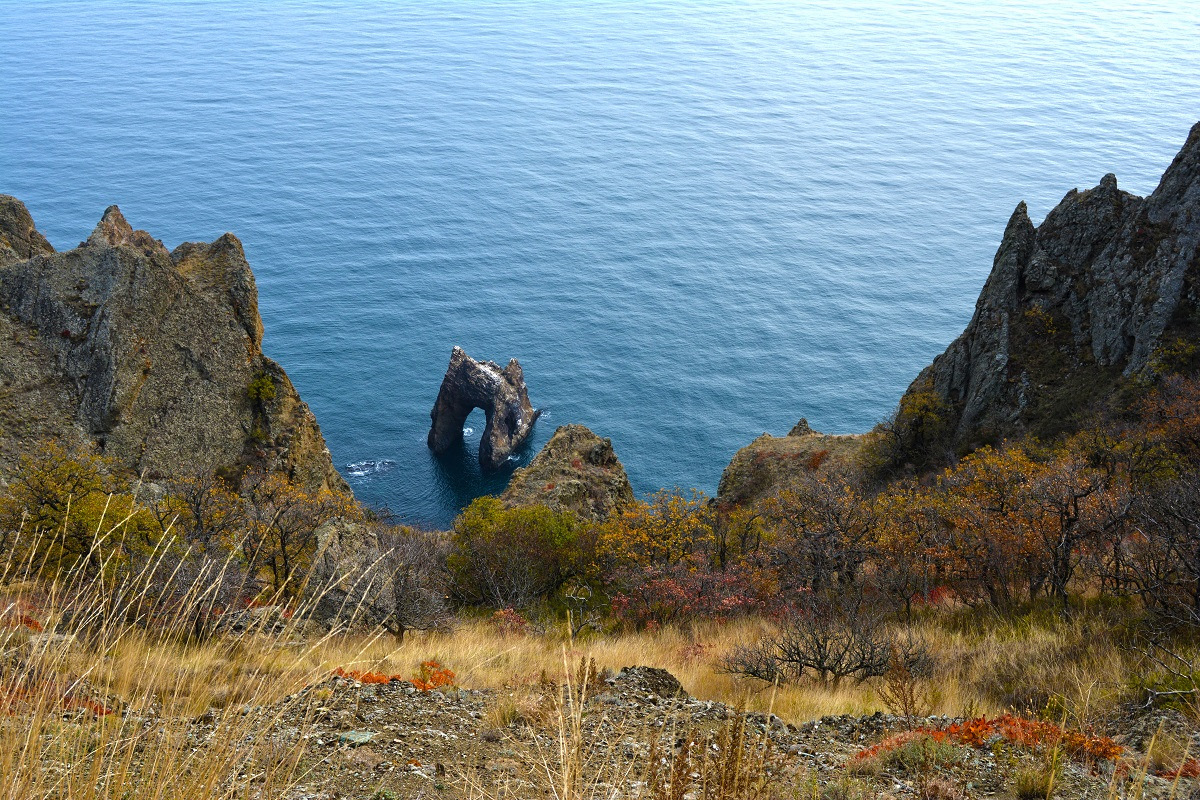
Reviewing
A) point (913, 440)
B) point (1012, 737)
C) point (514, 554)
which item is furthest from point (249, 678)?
point (913, 440)

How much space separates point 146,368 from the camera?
50.0 meters

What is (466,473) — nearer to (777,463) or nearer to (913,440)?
(777,463)

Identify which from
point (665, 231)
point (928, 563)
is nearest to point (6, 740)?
point (928, 563)

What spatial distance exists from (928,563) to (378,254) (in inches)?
5102

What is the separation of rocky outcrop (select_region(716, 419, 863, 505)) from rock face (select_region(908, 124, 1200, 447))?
29.0 ft

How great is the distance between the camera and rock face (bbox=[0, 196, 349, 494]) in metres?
47.6

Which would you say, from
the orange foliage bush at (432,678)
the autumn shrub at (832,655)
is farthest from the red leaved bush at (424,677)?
the autumn shrub at (832,655)

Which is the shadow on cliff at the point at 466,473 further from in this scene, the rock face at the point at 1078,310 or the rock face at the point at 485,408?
the rock face at the point at 1078,310

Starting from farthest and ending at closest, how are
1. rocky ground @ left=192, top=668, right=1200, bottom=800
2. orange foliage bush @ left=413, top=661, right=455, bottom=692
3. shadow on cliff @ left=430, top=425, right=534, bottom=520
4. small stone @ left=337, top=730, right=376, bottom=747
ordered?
shadow on cliff @ left=430, top=425, right=534, bottom=520 < orange foliage bush @ left=413, top=661, right=455, bottom=692 < small stone @ left=337, top=730, right=376, bottom=747 < rocky ground @ left=192, top=668, right=1200, bottom=800

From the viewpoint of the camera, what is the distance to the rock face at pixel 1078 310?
51844mm

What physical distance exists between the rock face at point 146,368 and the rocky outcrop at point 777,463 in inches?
1247

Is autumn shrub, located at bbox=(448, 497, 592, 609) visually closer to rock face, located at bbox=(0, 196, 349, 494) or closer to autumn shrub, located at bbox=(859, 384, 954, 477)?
rock face, located at bbox=(0, 196, 349, 494)

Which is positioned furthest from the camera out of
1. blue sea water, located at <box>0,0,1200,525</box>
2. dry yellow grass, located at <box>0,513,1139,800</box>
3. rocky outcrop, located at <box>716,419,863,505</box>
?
blue sea water, located at <box>0,0,1200,525</box>

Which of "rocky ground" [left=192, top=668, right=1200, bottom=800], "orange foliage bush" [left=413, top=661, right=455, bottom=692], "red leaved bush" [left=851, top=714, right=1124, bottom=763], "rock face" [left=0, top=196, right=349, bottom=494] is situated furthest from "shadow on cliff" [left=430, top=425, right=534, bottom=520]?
"red leaved bush" [left=851, top=714, right=1124, bottom=763]
